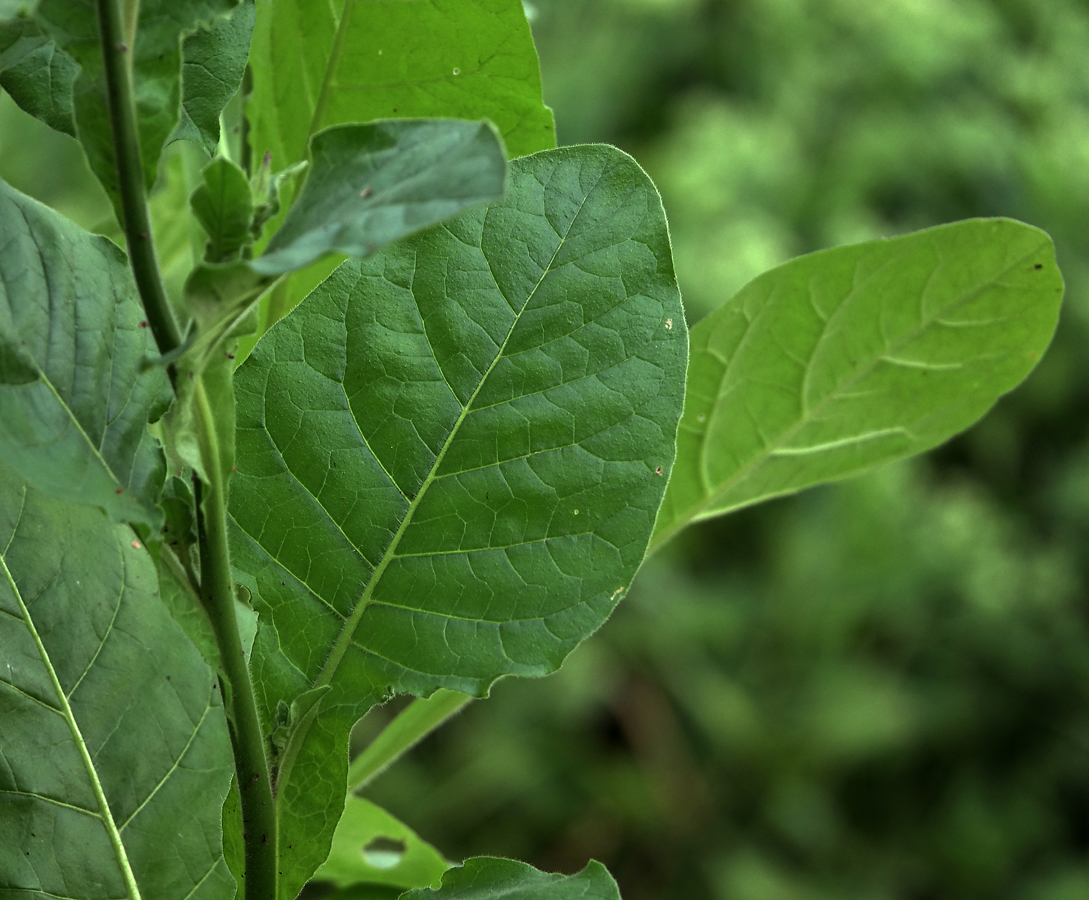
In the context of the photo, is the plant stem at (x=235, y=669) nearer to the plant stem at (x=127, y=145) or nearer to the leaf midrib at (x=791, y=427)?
the plant stem at (x=127, y=145)

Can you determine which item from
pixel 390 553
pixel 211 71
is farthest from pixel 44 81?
pixel 390 553

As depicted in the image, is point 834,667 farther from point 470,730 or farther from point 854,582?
point 470,730

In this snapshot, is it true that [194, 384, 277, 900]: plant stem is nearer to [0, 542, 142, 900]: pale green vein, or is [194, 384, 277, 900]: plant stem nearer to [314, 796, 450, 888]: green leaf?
[0, 542, 142, 900]: pale green vein

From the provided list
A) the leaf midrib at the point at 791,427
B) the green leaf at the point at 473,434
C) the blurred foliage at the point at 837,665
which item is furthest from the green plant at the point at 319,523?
the blurred foliage at the point at 837,665

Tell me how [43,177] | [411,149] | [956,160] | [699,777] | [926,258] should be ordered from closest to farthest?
1. [411,149]
2. [926,258]
3. [43,177]
4. [699,777]
5. [956,160]

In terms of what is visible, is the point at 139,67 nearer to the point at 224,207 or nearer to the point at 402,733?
the point at 224,207

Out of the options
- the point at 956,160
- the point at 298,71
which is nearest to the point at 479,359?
the point at 298,71
